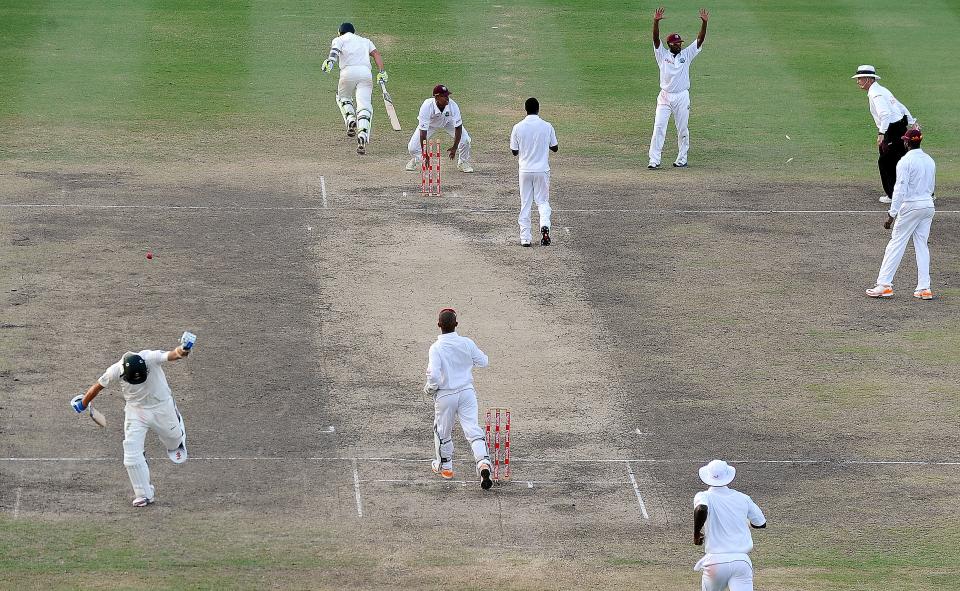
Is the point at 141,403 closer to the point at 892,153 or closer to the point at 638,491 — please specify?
the point at 638,491

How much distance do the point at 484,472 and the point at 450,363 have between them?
1086 millimetres

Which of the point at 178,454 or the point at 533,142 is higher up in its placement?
the point at 533,142

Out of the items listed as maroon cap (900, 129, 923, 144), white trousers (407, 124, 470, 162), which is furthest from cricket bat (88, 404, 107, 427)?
maroon cap (900, 129, 923, 144)

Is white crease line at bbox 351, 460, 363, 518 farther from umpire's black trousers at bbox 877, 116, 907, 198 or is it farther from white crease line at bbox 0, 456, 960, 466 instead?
umpire's black trousers at bbox 877, 116, 907, 198

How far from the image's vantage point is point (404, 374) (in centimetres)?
1711

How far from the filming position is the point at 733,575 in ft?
38.8

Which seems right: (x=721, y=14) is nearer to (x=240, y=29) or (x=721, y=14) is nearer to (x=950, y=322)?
(x=240, y=29)

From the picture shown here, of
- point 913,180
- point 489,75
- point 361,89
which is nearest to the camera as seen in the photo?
point 913,180

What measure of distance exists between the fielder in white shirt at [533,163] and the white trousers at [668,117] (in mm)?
3787

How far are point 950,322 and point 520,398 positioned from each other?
5.90 m

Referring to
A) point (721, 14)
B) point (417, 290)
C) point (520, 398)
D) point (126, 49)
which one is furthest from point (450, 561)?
point (721, 14)

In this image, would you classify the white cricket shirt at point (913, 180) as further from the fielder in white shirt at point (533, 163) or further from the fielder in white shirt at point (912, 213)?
the fielder in white shirt at point (533, 163)

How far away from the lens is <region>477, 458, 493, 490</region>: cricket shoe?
47.3ft

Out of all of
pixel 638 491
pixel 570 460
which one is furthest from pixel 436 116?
pixel 638 491
